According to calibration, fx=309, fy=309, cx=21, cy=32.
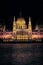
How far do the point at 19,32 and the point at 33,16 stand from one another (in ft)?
18.3

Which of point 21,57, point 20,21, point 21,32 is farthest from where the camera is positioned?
point 20,21

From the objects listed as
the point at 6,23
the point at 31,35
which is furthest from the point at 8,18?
the point at 31,35

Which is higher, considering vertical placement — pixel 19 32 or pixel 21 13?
pixel 21 13

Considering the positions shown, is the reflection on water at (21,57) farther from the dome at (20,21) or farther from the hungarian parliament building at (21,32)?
the dome at (20,21)

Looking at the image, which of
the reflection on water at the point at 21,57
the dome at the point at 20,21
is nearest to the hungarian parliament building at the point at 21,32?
the dome at the point at 20,21

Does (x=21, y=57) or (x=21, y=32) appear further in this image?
(x=21, y=32)

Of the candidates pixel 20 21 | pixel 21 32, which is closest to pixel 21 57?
pixel 21 32

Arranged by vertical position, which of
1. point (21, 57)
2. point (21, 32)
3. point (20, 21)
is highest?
point (20, 21)

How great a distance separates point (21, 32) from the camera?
7931 cm

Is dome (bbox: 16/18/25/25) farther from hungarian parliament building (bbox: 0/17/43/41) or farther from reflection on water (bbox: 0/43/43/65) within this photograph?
reflection on water (bbox: 0/43/43/65)

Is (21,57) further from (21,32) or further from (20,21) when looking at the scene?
(20,21)

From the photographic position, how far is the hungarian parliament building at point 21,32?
253 ft

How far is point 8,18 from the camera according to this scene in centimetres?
7994

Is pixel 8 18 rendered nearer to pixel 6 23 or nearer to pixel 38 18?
pixel 6 23
